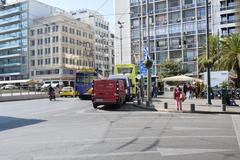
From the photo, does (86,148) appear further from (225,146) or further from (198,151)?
(225,146)

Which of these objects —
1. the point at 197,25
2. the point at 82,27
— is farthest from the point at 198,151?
the point at 82,27

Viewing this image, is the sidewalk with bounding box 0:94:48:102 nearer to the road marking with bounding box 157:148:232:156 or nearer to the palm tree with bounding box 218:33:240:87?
the palm tree with bounding box 218:33:240:87

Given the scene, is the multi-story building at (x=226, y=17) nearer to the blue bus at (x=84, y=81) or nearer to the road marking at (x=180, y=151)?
the blue bus at (x=84, y=81)

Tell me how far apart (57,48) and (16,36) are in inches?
682

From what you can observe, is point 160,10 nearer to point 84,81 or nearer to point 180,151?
point 84,81

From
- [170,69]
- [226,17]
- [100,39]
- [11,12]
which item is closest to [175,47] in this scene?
[170,69]

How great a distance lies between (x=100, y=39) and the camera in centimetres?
11719

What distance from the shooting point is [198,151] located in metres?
8.45

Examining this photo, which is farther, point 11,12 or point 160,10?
point 11,12

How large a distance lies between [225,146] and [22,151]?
535 cm

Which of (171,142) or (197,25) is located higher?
(197,25)

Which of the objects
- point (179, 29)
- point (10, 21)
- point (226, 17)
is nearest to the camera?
point (226, 17)

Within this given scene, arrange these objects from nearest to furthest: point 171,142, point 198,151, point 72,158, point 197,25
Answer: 1. point 72,158
2. point 198,151
3. point 171,142
4. point 197,25

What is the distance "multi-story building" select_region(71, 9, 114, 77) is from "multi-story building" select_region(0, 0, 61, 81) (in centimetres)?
1309
